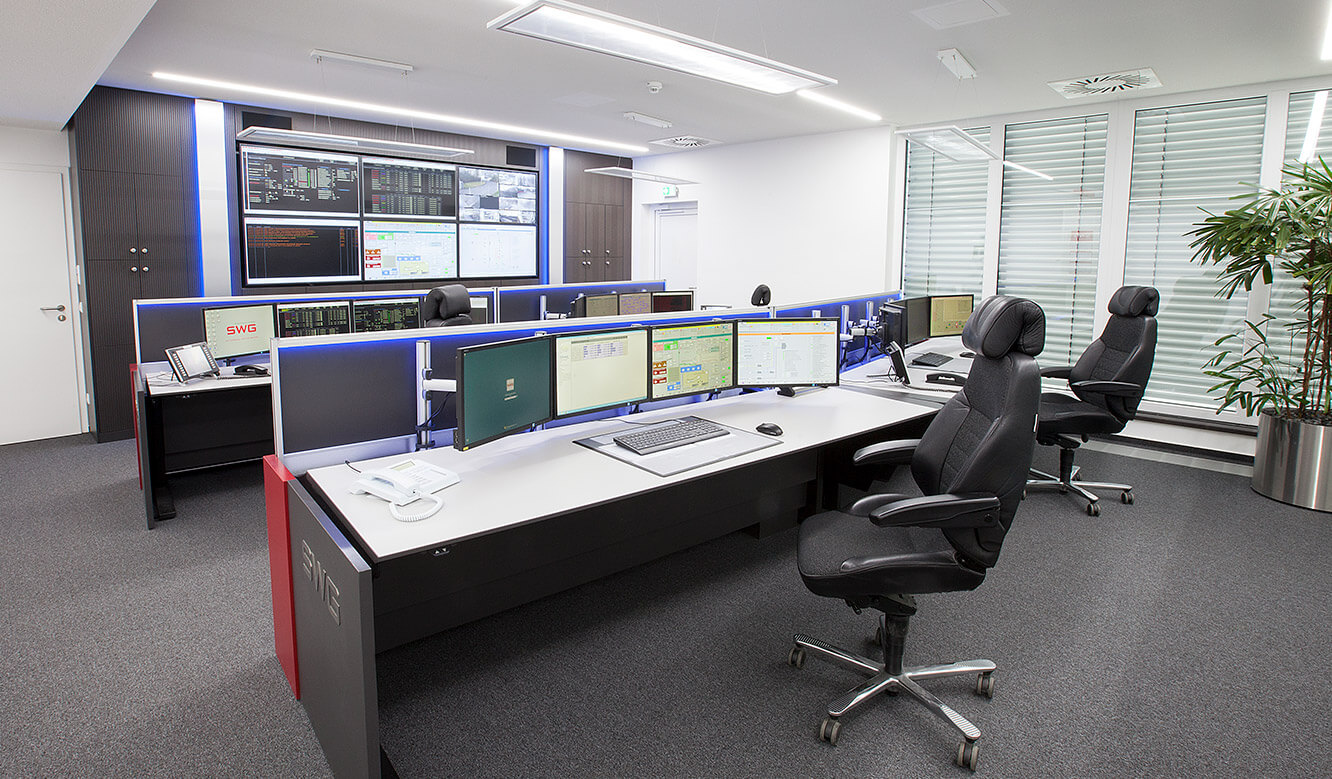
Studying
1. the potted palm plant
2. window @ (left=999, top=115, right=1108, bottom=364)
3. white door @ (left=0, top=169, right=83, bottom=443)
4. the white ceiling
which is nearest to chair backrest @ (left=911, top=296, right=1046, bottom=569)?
the white ceiling

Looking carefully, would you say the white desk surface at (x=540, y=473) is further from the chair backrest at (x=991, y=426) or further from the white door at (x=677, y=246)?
the white door at (x=677, y=246)

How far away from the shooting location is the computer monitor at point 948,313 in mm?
5270

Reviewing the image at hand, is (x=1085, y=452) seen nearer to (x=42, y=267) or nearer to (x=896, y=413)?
(x=896, y=413)

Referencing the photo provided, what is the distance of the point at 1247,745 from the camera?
6.87 feet

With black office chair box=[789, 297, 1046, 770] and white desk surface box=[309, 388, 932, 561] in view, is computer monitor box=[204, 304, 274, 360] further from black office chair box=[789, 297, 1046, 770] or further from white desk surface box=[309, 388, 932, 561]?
black office chair box=[789, 297, 1046, 770]

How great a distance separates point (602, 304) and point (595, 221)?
3.57 metres

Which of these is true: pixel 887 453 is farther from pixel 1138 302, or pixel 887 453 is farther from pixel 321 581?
pixel 1138 302

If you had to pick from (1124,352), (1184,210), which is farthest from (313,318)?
(1184,210)

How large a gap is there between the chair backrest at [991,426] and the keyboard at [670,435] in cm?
76

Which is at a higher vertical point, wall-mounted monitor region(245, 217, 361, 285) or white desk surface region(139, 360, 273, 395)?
wall-mounted monitor region(245, 217, 361, 285)

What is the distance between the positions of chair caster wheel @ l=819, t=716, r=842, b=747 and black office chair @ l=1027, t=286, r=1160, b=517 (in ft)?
7.59

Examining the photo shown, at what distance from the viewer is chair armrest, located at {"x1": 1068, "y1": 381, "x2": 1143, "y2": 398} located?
392 centimetres

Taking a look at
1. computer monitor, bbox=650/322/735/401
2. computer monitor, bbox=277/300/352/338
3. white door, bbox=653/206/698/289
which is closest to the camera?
computer monitor, bbox=650/322/735/401

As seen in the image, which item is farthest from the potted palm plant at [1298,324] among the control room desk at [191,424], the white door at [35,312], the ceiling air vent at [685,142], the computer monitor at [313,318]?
the white door at [35,312]
